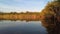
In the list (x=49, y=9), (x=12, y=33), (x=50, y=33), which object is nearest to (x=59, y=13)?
(x=49, y=9)

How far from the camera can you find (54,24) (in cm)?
805

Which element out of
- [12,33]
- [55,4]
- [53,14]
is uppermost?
[55,4]

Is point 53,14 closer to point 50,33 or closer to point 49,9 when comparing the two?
point 49,9

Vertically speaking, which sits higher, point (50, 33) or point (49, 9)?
point (49, 9)

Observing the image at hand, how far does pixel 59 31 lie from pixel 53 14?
1326 mm

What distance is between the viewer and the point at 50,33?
730 cm

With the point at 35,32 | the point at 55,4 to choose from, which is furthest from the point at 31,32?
the point at 55,4

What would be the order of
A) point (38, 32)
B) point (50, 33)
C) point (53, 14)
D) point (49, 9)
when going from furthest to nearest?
point (49, 9), point (53, 14), point (38, 32), point (50, 33)

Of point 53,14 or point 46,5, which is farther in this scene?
point 46,5

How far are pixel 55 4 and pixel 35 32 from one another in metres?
2.35

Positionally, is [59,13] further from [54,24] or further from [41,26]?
[41,26]

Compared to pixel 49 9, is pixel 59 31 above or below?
below

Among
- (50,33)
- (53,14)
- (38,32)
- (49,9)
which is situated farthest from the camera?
(49,9)

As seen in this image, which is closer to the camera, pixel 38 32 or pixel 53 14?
pixel 38 32
